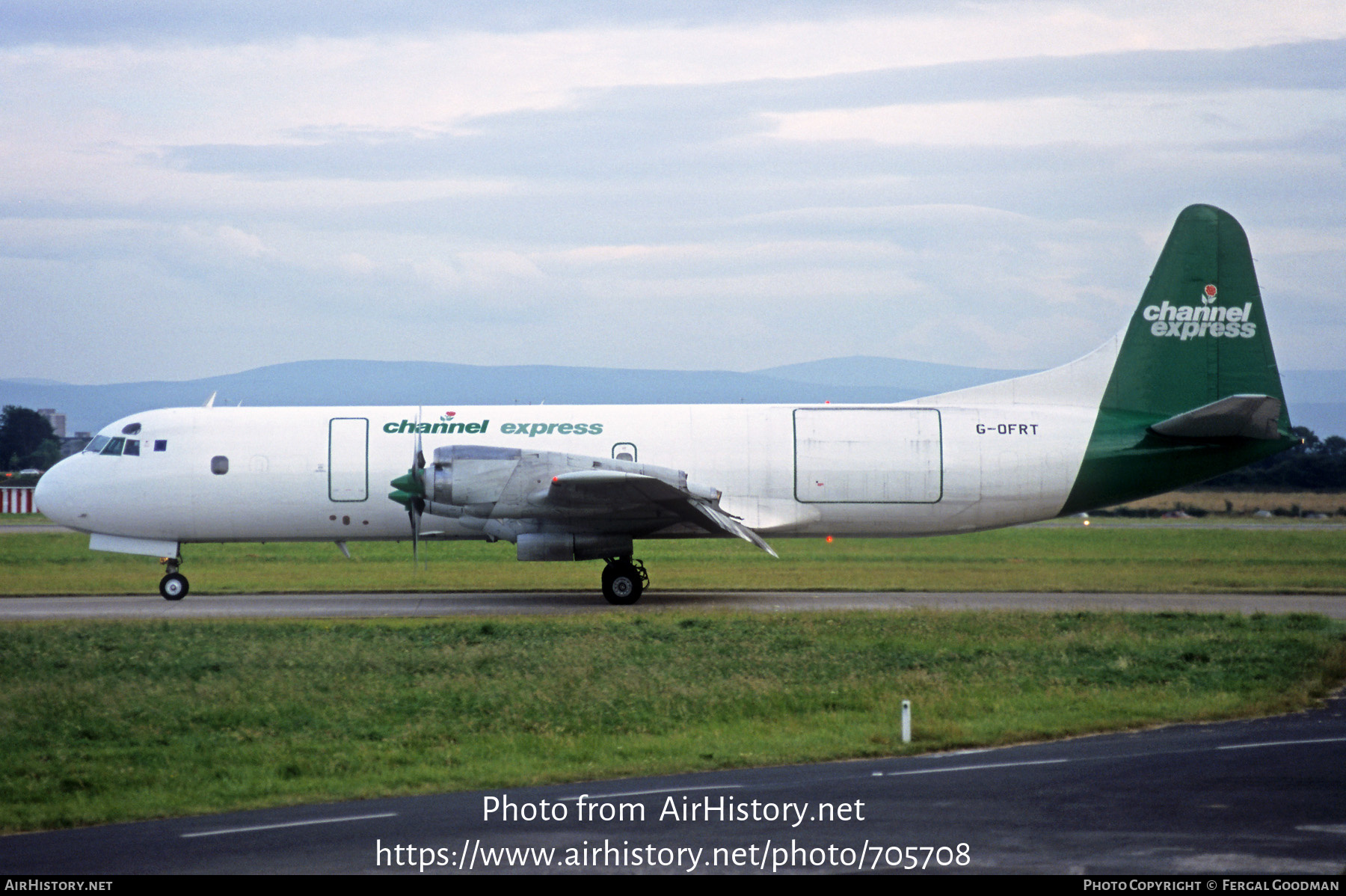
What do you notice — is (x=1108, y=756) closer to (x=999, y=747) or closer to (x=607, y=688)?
(x=999, y=747)

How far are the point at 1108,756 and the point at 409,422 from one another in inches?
698

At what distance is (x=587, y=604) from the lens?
2528 centimetres

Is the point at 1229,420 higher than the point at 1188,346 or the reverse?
the reverse

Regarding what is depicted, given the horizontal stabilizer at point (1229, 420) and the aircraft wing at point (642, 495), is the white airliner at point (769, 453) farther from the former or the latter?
the aircraft wing at point (642, 495)

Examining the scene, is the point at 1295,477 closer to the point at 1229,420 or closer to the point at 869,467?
the point at 1229,420

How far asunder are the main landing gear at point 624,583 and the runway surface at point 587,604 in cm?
30

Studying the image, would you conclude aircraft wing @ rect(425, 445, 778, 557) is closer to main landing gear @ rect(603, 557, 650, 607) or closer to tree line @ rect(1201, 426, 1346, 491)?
main landing gear @ rect(603, 557, 650, 607)

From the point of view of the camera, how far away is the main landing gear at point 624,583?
81.9 ft

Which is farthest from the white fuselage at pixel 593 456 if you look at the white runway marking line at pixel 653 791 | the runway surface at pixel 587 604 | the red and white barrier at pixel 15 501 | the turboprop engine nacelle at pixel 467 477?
the red and white barrier at pixel 15 501

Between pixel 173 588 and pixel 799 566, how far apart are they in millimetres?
16882

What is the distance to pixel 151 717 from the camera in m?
14.2

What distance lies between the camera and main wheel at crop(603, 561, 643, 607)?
24953 mm

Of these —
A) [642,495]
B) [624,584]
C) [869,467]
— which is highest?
[869,467]

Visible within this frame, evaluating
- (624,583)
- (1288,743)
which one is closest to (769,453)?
(624,583)
